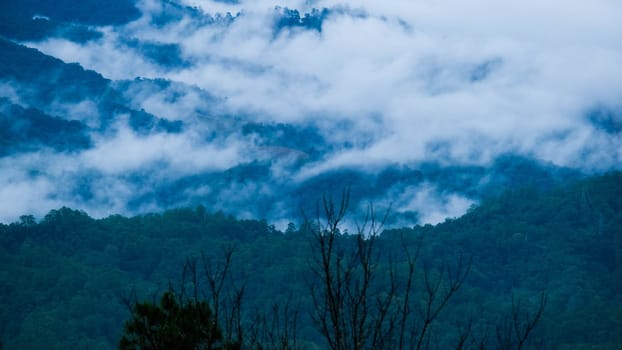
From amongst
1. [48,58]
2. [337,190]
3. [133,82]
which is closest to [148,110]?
[133,82]

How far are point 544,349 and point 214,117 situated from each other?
93.2 m

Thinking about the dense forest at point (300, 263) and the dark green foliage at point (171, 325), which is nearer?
the dark green foliage at point (171, 325)

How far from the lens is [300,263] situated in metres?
67.6

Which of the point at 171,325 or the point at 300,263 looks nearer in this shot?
the point at 171,325

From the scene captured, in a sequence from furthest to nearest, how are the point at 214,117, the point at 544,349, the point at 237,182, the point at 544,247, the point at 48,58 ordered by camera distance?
1. the point at 214,117
2. the point at 48,58
3. the point at 237,182
4. the point at 544,247
5. the point at 544,349

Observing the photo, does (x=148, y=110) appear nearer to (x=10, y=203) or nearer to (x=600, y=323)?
(x=10, y=203)

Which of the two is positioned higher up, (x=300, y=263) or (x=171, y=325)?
(x=300, y=263)

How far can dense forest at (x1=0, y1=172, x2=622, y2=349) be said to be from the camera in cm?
5581

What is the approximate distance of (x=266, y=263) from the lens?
233 feet

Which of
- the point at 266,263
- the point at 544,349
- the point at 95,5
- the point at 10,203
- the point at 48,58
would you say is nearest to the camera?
the point at 544,349

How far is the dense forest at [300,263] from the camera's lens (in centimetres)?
5581

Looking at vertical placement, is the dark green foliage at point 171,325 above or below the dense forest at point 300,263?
below

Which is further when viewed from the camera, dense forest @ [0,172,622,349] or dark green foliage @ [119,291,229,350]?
dense forest @ [0,172,622,349]

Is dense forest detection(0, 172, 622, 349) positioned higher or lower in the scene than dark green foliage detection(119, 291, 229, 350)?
higher
